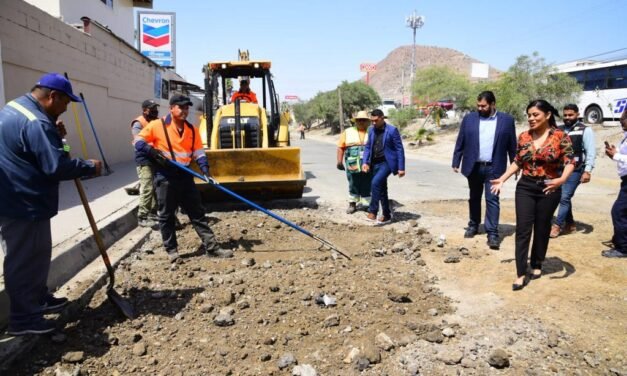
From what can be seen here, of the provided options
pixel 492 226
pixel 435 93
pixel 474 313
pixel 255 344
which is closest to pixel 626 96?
pixel 435 93

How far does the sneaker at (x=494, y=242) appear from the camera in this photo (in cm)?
497

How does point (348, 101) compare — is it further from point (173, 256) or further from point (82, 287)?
point (82, 287)

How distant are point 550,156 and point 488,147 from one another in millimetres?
1283

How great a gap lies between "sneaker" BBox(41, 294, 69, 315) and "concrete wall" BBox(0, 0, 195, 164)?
5668 millimetres

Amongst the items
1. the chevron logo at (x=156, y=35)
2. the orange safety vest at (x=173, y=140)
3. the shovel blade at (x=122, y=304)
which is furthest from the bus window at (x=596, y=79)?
the shovel blade at (x=122, y=304)

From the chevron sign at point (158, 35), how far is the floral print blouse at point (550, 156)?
68.9 feet

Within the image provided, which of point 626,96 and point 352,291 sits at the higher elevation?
point 626,96

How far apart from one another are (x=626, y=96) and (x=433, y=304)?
66.5 feet

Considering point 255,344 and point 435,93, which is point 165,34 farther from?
point 255,344

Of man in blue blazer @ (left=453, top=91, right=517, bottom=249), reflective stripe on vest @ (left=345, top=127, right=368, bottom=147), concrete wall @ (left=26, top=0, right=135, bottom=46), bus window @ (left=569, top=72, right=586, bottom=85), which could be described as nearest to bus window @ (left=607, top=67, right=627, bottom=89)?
bus window @ (left=569, top=72, right=586, bottom=85)

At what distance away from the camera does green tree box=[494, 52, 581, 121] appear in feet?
68.4

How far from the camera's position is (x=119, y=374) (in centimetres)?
270

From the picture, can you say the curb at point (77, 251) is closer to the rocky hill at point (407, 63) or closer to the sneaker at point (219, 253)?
the sneaker at point (219, 253)

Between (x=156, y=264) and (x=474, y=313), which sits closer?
(x=474, y=313)
